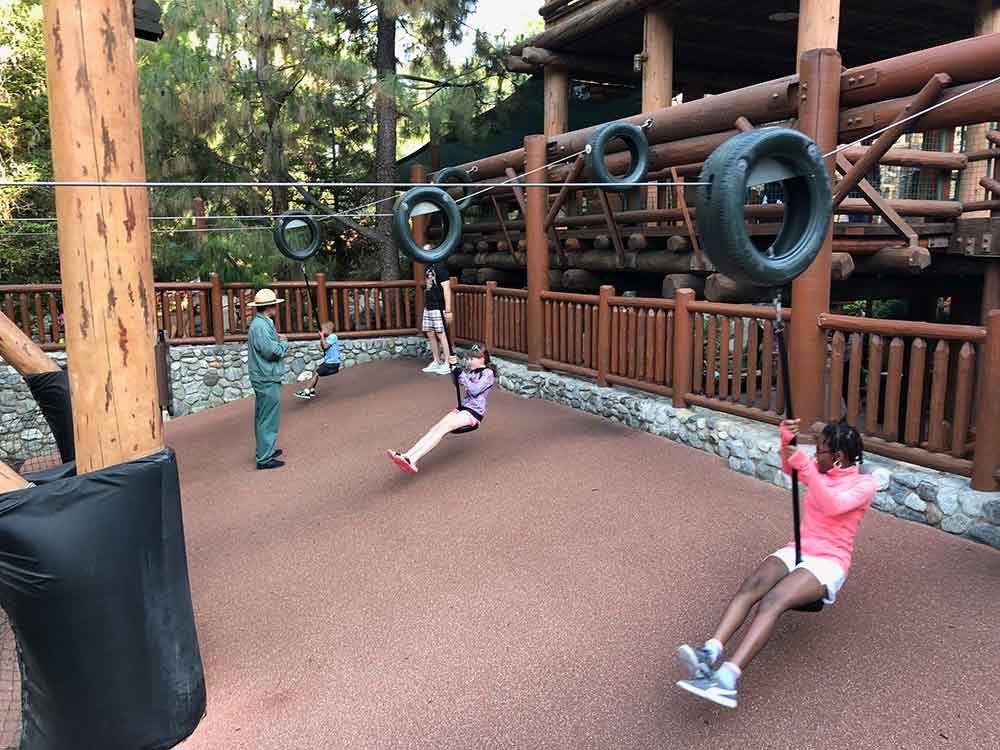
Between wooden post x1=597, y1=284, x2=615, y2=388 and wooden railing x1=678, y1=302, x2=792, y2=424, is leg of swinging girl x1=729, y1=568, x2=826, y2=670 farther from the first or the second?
wooden post x1=597, y1=284, x2=615, y2=388

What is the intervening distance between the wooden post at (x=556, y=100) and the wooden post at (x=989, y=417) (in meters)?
9.17

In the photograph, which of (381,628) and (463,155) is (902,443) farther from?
(463,155)

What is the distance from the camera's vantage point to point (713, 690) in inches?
120

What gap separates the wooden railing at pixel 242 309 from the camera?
39.8 ft

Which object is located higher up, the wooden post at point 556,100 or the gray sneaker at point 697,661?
the wooden post at point 556,100

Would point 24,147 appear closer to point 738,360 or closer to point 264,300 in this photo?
point 264,300

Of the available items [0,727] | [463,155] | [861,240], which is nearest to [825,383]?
[861,240]

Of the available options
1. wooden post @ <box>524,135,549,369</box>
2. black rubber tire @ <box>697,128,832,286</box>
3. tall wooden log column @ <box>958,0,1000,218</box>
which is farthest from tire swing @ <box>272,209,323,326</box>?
tall wooden log column @ <box>958,0,1000,218</box>

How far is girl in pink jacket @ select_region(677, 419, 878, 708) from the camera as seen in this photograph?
3.29 meters

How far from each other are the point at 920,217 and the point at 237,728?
8.09 meters

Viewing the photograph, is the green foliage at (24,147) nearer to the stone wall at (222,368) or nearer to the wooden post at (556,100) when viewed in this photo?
the stone wall at (222,368)

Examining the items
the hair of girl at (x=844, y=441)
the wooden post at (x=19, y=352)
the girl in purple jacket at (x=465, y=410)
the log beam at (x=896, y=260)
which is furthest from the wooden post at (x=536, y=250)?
the hair of girl at (x=844, y=441)

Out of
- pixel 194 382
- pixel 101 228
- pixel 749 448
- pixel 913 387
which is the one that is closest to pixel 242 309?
pixel 194 382

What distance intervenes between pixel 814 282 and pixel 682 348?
151cm
